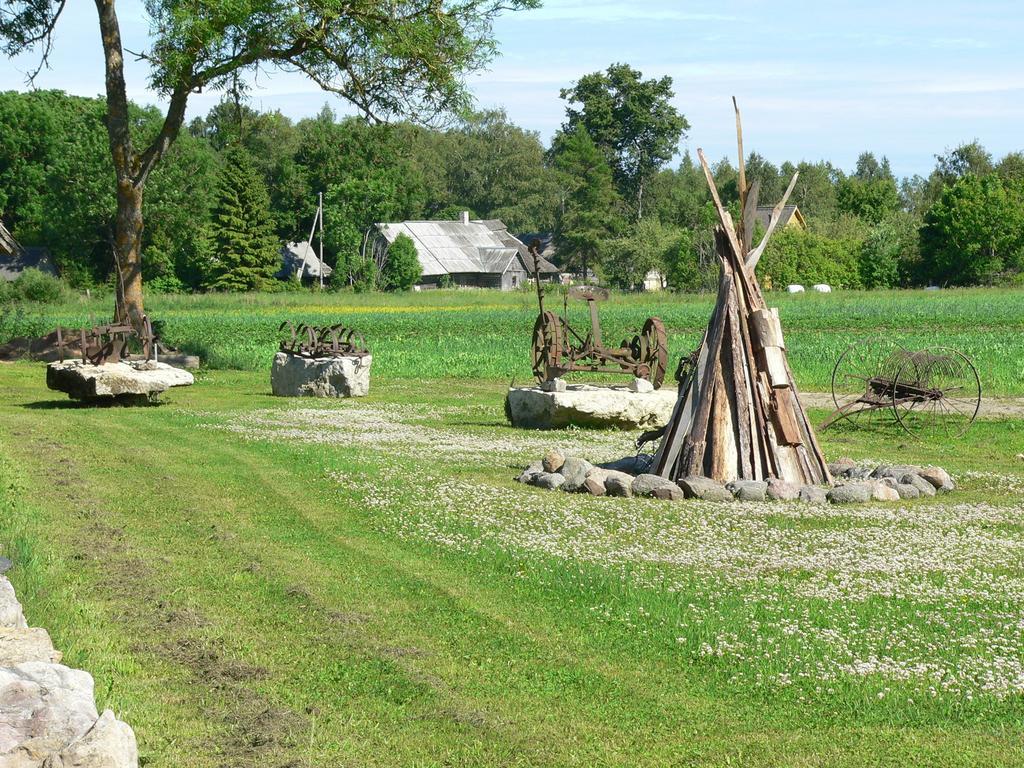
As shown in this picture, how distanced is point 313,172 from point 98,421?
220ft

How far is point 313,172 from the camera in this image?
281 ft

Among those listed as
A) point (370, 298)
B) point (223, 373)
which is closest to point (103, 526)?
point (223, 373)

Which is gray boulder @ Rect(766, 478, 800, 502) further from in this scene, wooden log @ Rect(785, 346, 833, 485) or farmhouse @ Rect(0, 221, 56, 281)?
farmhouse @ Rect(0, 221, 56, 281)

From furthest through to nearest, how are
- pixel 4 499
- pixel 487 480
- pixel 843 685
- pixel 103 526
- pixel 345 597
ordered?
pixel 487 480
pixel 4 499
pixel 103 526
pixel 345 597
pixel 843 685

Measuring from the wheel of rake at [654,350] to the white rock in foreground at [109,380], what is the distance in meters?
8.60

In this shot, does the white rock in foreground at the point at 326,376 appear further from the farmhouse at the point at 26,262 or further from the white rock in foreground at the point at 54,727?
the farmhouse at the point at 26,262

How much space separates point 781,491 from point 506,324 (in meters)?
37.9

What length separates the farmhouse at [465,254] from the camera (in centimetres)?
9369

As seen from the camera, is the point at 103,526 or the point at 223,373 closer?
the point at 103,526

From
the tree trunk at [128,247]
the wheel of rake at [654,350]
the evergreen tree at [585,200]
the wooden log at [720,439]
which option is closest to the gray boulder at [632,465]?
the wooden log at [720,439]

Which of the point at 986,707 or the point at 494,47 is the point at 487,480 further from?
the point at 494,47

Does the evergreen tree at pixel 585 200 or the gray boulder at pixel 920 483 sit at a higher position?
the evergreen tree at pixel 585 200

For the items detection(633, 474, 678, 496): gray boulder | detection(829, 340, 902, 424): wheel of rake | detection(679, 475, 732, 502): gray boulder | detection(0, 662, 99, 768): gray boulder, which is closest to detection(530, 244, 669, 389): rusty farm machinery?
detection(829, 340, 902, 424): wheel of rake

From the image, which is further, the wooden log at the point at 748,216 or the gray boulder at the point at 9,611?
the wooden log at the point at 748,216
